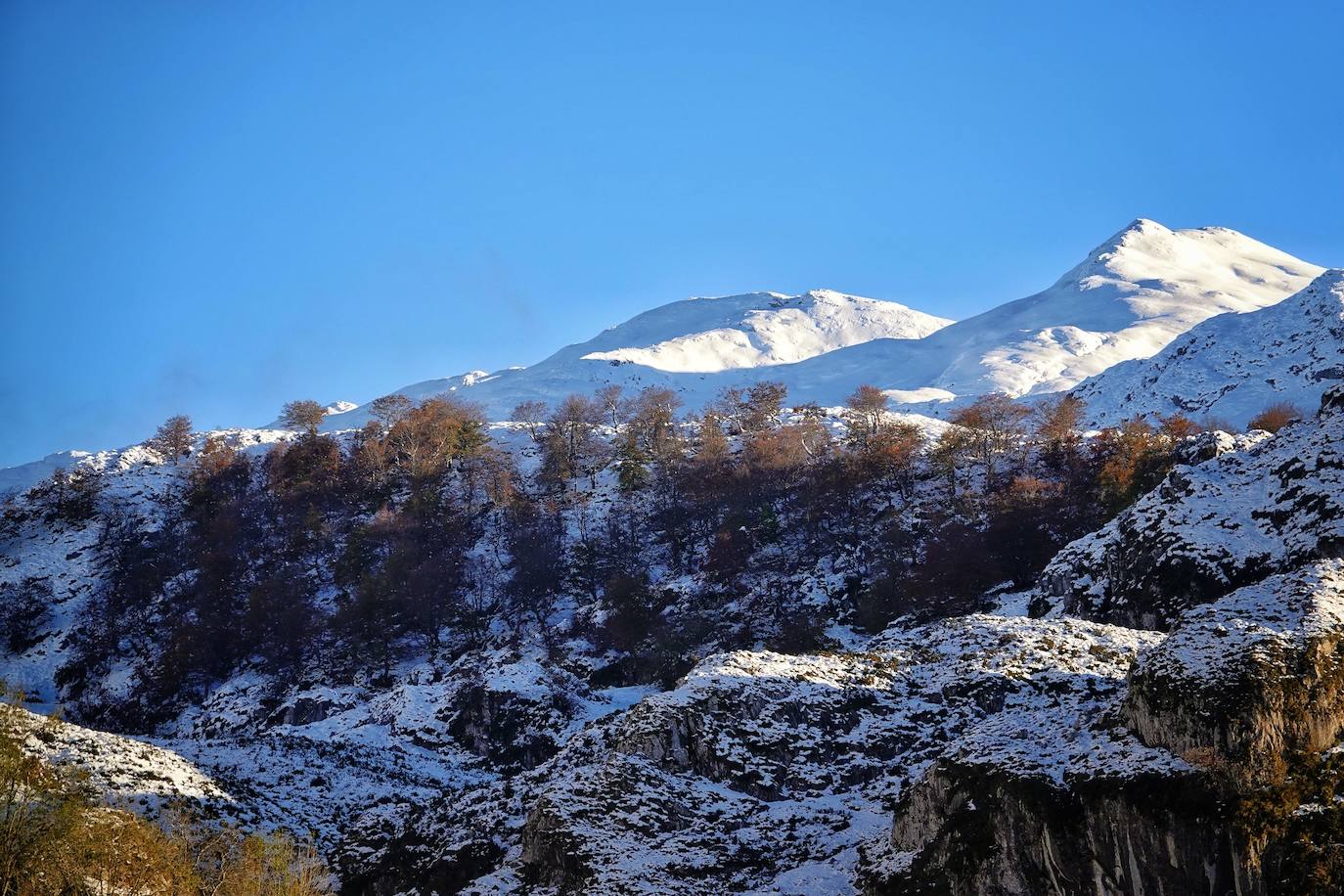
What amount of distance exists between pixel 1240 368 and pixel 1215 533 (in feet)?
236

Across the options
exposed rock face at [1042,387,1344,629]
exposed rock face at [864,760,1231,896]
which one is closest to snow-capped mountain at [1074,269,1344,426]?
exposed rock face at [1042,387,1344,629]

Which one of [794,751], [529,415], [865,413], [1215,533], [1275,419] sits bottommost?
[794,751]

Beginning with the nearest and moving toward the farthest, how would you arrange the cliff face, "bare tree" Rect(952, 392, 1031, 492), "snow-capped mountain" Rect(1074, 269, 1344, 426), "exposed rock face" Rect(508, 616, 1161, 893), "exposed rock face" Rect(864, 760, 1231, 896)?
the cliff face → "exposed rock face" Rect(864, 760, 1231, 896) → "exposed rock face" Rect(508, 616, 1161, 893) → "bare tree" Rect(952, 392, 1031, 492) → "snow-capped mountain" Rect(1074, 269, 1344, 426)

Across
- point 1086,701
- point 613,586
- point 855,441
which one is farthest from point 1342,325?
point 1086,701

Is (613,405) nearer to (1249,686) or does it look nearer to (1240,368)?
(1240,368)

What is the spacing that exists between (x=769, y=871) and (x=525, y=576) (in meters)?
48.3

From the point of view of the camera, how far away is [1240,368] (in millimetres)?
108312

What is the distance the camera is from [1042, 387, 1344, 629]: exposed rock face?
43219 millimetres

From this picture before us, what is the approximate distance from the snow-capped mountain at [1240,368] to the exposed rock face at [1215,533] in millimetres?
49833

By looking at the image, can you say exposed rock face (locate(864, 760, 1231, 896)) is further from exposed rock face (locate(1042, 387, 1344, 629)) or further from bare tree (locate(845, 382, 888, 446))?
bare tree (locate(845, 382, 888, 446))

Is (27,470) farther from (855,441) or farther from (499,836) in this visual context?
(499,836)

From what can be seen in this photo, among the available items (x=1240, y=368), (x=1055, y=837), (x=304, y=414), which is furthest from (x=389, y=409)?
(x=1055, y=837)

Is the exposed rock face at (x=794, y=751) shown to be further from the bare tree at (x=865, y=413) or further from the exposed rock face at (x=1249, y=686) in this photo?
the bare tree at (x=865, y=413)

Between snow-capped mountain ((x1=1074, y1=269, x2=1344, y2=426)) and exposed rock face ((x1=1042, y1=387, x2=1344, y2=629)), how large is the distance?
4983 centimetres
